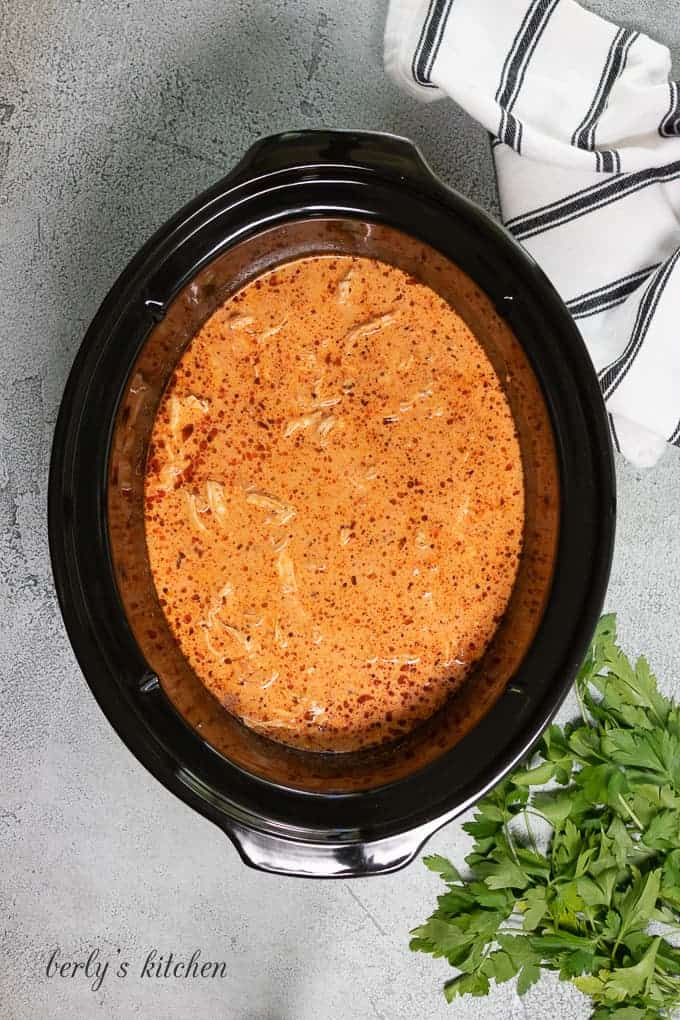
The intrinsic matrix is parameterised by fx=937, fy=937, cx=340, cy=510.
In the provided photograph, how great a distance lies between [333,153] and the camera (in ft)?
3.46

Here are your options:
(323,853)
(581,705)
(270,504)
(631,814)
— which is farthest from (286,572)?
(631,814)

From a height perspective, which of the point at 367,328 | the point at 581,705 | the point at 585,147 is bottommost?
the point at 581,705

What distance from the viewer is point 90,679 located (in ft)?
3.62

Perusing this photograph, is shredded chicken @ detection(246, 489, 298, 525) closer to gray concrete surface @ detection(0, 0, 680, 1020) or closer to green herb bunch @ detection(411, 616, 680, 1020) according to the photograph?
gray concrete surface @ detection(0, 0, 680, 1020)

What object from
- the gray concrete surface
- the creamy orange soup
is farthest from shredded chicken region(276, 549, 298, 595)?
the gray concrete surface

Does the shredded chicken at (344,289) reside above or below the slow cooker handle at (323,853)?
above

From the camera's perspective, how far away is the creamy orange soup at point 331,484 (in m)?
1.19

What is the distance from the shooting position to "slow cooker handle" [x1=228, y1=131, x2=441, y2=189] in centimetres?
105

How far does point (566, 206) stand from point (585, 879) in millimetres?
940

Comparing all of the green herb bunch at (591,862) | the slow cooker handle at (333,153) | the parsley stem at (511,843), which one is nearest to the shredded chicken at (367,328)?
the slow cooker handle at (333,153)

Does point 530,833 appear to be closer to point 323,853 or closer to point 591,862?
point 591,862

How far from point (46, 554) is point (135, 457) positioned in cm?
28

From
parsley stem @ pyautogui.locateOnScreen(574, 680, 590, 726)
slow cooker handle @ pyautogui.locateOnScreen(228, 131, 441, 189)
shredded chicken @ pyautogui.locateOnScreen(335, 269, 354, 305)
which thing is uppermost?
A: slow cooker handle @ pyautogui.locateOnScreen(228, 131, 441, 189)

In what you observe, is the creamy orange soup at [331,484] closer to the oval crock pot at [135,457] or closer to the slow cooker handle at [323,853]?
the oval crock pot at [135,457]
